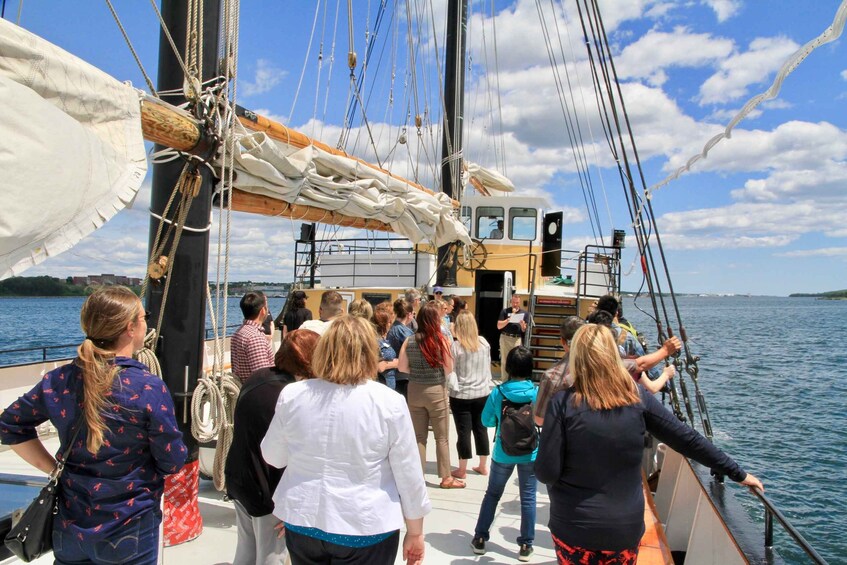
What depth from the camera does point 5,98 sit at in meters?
1.92

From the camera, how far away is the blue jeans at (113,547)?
6.84ft

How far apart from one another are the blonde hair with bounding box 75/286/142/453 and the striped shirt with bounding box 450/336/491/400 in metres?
3.32

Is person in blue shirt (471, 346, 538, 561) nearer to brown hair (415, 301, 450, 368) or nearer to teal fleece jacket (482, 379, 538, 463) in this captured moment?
teal fleece jacket (482, 379, 538, 463)

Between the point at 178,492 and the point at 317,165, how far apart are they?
3.15 metres

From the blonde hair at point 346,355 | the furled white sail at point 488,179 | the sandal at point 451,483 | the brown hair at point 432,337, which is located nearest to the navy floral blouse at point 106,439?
the blonde hair at point 346,355

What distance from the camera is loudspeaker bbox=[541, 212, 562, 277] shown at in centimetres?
1349

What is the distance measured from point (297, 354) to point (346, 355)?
63 centimetres

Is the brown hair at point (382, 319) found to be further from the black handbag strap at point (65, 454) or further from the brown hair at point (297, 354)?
the black handbag strap at point (65, 454)

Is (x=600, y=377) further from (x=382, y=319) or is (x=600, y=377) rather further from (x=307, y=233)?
(x=307, y=233)

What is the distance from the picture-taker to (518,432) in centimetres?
375

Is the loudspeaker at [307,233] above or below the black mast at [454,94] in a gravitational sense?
below

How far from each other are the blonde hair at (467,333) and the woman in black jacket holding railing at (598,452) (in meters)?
2.65

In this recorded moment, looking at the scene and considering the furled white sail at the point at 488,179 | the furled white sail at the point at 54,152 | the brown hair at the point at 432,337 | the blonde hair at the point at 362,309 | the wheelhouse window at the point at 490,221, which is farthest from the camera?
the furled white sail at the point at 488,179

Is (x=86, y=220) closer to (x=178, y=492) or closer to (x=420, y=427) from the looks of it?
(x=178, y=492)
